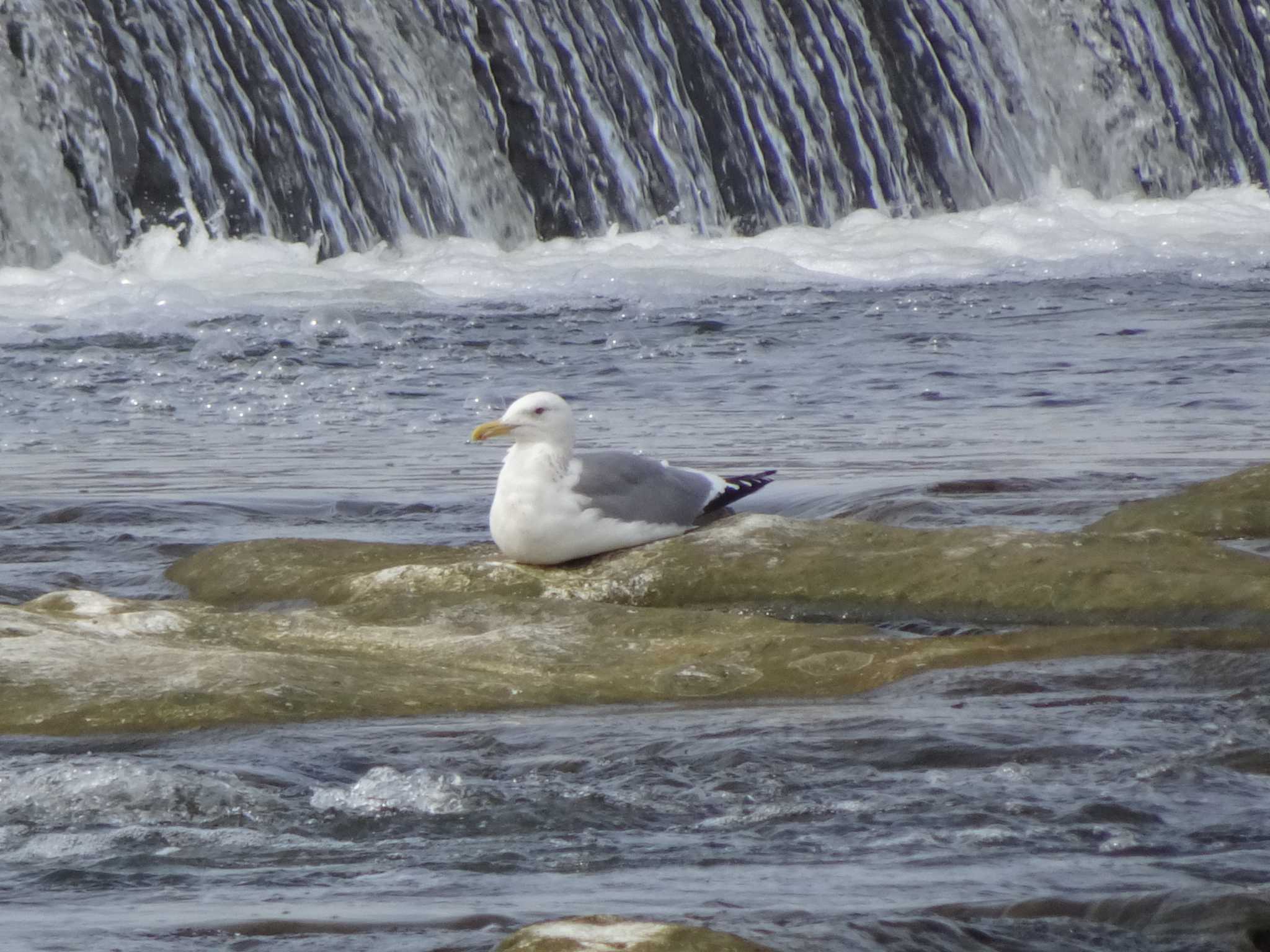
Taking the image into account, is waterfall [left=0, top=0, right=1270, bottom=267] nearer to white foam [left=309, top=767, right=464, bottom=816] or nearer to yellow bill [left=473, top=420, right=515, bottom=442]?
yellow bill [left=473, top=420, right=515, bottom=442]

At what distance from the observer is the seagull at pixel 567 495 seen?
6172 millimetres

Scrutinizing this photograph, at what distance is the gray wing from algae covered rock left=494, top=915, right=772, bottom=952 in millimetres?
3617

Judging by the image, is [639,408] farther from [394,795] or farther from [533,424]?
[394,795]

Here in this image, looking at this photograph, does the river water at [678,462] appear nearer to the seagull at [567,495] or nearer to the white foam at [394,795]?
the white foam at [394,795]

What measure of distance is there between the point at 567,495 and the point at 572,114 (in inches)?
502

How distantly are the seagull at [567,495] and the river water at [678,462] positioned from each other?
1066mm

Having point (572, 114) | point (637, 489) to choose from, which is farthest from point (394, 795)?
point (572, 114)

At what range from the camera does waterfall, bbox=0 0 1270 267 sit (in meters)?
15.9

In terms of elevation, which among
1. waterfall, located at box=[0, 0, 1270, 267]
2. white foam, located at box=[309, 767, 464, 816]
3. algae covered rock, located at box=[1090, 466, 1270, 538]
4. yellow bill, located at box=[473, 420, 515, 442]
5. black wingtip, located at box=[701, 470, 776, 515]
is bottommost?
algae covered rock, located at box=[1090, 466, 1270, 538]

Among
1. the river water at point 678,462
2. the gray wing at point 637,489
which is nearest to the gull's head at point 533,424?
the gray wing at point 637,489

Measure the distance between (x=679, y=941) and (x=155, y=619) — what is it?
3078 millimetres

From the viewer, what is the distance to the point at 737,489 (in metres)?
6.60

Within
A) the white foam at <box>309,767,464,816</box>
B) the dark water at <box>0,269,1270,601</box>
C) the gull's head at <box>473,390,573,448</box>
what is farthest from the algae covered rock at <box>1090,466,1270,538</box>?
the white foam at <box>309,767,464,816</box>

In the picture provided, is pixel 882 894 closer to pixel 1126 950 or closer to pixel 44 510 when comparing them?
pixel 1126 950
